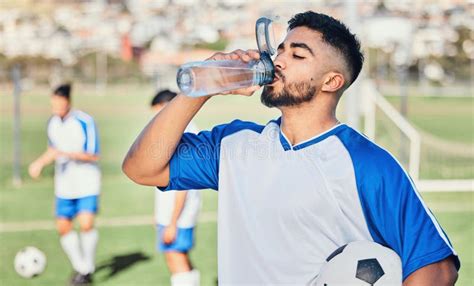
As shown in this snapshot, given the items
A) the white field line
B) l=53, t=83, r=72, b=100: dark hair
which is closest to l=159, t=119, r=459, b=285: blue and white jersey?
l=53, t=83, r=72, b=100: dark hair

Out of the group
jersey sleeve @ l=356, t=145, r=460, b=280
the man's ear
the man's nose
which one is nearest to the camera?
jersey sleeve @ l=356, t=145, r=460, b=280

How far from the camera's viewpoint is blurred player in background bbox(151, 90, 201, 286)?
668 cm

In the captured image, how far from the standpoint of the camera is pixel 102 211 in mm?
12281

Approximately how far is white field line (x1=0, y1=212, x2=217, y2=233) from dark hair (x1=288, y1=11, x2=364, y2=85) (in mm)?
8231

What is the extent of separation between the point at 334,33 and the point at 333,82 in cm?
18

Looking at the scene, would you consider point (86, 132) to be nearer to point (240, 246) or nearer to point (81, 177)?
point (81, 177)

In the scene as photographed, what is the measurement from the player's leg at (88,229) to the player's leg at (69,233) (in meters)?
0.07

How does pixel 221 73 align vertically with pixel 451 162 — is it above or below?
above

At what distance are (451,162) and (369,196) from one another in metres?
14.9

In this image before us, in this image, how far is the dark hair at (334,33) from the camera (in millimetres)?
3186

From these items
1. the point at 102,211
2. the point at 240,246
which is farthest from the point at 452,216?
the point at 240,246

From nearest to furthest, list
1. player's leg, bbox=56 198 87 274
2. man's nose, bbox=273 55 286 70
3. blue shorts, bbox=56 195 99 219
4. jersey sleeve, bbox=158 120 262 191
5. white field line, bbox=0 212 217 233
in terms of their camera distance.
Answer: man's nose, bbox=273 55 286 70
jersey sleeve, bbox=158 120 262 191
player's leg, bbox=56 198 87 274
blue shorts, bbox=56 195 99 219
white field line, bbox=0 212 217 233

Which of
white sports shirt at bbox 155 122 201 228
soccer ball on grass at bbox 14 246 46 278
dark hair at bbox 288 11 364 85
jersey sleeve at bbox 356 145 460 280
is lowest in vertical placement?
soccer ball on grass at bbox 14 246 46 278

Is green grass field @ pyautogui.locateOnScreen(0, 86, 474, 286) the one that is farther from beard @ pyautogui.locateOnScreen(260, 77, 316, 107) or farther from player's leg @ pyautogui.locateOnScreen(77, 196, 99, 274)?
beard @ pyautogui.locateOnScreen(260, 77, 316, 107)
